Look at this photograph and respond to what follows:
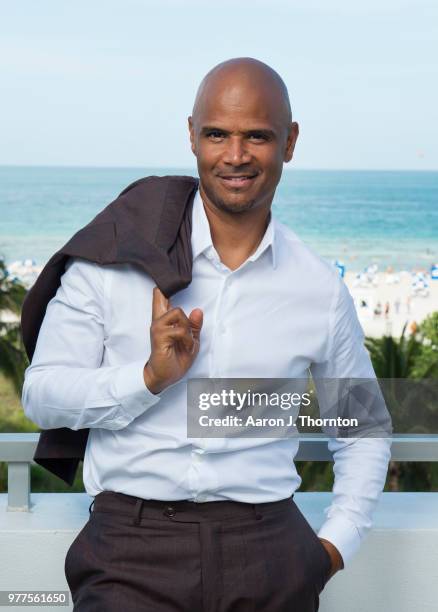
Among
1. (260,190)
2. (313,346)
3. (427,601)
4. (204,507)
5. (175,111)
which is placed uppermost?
(175,111)

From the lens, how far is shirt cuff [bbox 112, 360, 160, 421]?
1.88m

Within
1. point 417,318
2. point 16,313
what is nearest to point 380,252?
point 417,318

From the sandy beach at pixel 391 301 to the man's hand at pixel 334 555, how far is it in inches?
1040

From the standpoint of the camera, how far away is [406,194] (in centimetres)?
4044

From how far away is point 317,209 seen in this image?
128 ft

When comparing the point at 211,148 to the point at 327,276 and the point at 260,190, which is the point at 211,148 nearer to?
the point at 260,190

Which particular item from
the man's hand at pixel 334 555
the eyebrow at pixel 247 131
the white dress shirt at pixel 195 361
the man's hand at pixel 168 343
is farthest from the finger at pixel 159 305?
the man's hand at pixel 334 555

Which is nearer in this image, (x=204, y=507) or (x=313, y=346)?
(x=204, y=507)

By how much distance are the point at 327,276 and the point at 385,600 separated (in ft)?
2.71

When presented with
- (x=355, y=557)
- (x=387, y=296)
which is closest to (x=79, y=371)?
(x=355, y=557)

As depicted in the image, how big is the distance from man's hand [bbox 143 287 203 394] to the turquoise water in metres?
31.5

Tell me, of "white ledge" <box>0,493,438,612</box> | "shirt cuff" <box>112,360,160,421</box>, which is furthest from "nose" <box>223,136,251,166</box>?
"white ledge" <box>0,493,438,612</box>

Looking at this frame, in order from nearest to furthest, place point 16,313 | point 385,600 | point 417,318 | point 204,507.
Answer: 1. point 204,507
2. point 385,600
3. point 16,313
4. point 417,318

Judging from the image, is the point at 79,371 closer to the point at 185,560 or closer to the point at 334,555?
the point at 185,560
